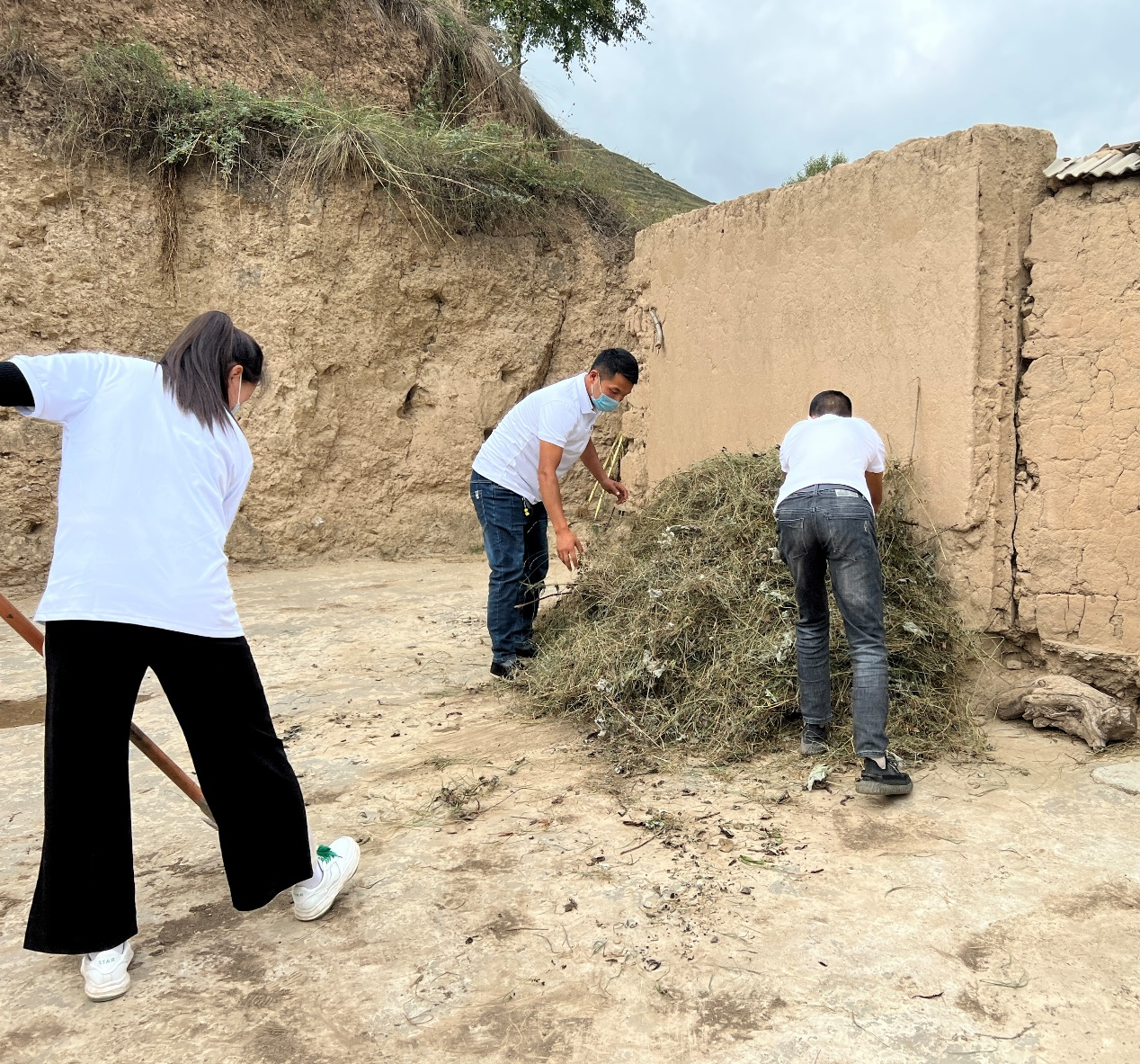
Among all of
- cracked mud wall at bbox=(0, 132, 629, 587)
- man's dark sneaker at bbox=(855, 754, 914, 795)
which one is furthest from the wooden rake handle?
cracked mud wall at bbox=(0, 132, 629, 587)

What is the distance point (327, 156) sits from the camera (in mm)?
7777

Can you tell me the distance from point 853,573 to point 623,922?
1429mm

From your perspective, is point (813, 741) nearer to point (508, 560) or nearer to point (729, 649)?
A: point (729, 649)

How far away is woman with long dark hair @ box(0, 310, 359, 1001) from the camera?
208 cm

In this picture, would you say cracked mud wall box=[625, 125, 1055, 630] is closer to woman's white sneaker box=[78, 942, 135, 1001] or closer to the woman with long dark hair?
the woman with long dark hair

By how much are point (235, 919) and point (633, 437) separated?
14.8 ft

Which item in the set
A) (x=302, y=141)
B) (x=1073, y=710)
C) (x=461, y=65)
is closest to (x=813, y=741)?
(x=1073, y=710)

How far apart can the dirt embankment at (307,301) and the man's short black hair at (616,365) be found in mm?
4368

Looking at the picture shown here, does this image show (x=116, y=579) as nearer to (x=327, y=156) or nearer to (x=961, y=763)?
(x=961, y=763)

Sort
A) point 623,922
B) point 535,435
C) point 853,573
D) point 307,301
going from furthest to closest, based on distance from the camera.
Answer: point 307,301 → point 535,435 → point 853,573 → point 623,922

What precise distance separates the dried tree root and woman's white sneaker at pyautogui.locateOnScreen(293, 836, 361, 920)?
8.50 ft

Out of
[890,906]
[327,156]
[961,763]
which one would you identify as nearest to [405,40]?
[327,156]

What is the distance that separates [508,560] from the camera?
4480 mm

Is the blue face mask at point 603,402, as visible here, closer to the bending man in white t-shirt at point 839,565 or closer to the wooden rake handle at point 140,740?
the bending man in white t-shirt at point 839,565
